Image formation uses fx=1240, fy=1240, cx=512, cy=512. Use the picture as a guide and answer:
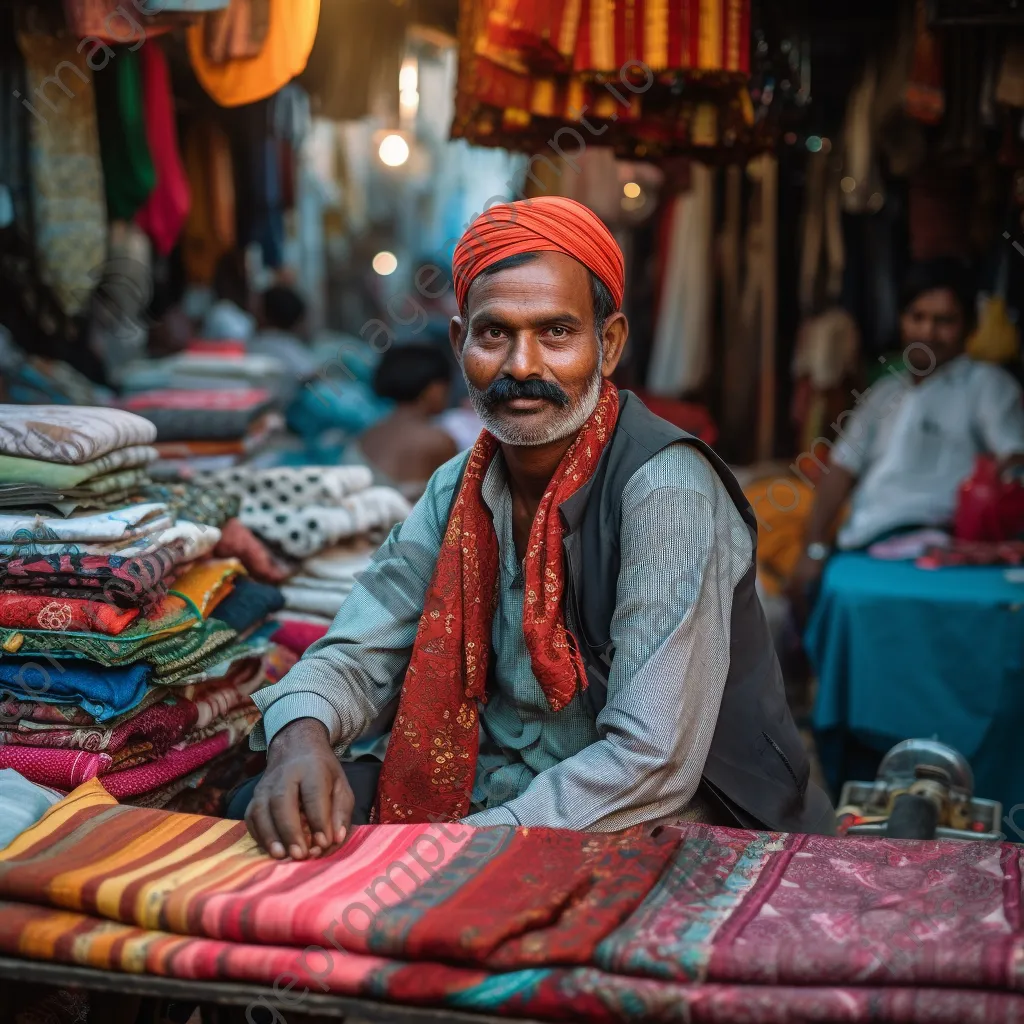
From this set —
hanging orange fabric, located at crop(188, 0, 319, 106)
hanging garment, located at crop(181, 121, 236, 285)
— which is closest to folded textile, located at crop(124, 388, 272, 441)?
hanging orange fabric, located at crop(188, 0, 319, 106)

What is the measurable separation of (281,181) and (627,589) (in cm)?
551

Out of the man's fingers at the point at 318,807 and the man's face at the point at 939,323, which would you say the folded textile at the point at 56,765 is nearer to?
the man's fingers at the point at 318,807

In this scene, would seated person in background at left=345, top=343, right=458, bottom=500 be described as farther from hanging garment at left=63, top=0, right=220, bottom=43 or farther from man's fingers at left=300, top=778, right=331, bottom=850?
man's fingers at left=300, top=778, right=331, bottom=850

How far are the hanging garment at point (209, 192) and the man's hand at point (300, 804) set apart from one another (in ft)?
16.8

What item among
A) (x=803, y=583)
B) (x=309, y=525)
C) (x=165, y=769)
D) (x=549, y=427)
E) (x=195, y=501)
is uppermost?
(x=549, y=427)

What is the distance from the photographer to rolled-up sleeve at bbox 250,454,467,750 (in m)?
2.24

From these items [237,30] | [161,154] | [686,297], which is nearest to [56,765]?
[237,30]

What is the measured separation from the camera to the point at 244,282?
7938 millimetres

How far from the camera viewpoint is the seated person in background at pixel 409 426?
17.2ft

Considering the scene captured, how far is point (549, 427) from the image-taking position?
2.31 m

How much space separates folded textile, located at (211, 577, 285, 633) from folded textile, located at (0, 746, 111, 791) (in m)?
0.50

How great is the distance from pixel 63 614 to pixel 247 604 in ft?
1.90

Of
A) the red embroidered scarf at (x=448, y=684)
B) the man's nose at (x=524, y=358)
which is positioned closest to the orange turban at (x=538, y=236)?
the man's nose at (x=524, y=358)

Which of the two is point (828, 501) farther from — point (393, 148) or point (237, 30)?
point (393, 148)
